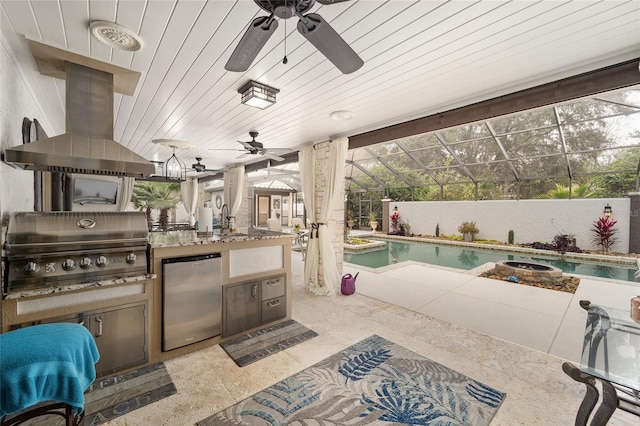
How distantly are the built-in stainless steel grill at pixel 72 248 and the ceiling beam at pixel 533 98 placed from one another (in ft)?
11.1

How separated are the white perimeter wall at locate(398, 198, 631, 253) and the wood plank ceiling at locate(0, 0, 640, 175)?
26.1ft

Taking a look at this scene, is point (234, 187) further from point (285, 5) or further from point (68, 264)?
point (285, 5)

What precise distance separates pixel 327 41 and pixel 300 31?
0.57 feet

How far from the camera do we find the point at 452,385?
201 cm

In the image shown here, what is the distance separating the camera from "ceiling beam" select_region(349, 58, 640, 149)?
2.13 metres

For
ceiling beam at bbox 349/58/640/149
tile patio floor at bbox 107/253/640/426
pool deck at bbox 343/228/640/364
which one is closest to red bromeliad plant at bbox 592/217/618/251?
pool deck at bbox 343/228/640/364

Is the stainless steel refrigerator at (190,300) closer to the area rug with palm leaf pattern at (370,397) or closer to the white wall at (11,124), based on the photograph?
the area rug with palm leaf pattern at (370,397)

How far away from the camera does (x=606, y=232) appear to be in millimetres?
7227

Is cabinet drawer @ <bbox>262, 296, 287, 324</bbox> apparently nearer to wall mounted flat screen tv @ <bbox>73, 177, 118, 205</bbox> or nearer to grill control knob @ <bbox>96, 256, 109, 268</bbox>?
grill control knob @ <bbox>96, 256, 109, 268</bbox>

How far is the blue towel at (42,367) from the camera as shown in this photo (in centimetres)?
96

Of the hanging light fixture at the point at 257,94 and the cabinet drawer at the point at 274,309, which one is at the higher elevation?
the hanging light fixture at the point at 257,94

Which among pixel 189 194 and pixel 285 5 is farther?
pixel 189 194

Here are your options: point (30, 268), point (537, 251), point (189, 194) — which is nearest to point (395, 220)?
point (537, 251)

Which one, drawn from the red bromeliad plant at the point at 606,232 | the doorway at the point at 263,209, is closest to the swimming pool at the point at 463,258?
the red bromeliad plant at the point at 606,232
